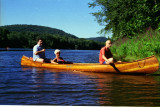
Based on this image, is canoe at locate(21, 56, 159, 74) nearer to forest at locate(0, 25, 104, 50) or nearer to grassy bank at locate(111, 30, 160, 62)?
grassy bank at locate(111, 30, 160, 62)

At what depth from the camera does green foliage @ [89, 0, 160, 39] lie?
16.9 m

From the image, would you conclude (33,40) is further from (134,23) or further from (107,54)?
(107,54)

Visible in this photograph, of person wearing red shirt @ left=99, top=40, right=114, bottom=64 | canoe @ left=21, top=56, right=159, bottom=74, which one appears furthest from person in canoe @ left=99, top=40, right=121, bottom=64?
canoe @ left=21, top=56, right=159, bottom=74

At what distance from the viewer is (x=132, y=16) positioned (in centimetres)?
1883

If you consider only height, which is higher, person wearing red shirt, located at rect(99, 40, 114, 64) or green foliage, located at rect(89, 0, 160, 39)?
green foliage, located at rect(89, 0, 160, 39)

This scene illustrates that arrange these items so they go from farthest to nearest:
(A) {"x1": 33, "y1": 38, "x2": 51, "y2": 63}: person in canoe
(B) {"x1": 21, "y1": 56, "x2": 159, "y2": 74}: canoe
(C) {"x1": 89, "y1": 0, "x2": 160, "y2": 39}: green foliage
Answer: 1. (C) {"x1": 89, "y1": 0, "x2": 160, "y2": 39}: green foliage
2. (A) {"x1": 33, "y1": 38, "x2": 51, "y2": 63}: person in canoe
3. (B) {"x1": 21, "y1": 56, "x2": 159, "y2": 74}: canoe

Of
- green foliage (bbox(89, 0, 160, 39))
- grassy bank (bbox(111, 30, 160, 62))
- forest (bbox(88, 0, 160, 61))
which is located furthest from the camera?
green foliage (bbox(89, 0, 160, 39))

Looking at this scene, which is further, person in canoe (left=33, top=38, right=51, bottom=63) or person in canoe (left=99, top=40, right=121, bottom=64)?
person in canoe (left=33, top=38, right=51, bottom=63)

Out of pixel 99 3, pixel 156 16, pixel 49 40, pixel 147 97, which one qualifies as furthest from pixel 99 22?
pixel 49 40

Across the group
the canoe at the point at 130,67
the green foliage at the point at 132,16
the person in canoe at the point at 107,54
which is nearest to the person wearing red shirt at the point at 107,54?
the person in canoe at the point at 107,54

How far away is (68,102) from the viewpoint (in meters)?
4.51

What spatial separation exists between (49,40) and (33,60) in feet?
303

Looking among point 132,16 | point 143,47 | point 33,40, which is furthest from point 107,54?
point 33,40

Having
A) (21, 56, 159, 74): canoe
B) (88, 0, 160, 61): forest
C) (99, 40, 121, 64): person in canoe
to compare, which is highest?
(88, 0, 160, 61): forest
